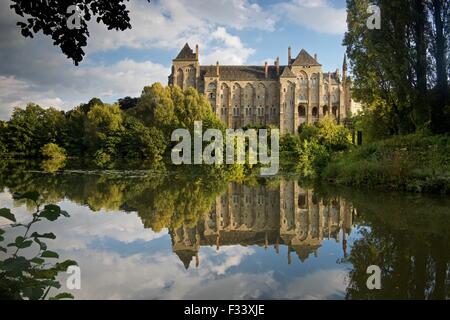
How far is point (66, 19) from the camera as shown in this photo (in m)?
4.60

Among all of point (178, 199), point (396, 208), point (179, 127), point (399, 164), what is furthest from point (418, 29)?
point (179, 127)

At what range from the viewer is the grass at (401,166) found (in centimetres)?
1241

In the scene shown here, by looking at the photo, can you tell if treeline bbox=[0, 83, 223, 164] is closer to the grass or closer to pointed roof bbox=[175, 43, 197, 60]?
the grass

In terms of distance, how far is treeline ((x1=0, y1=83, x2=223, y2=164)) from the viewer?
42.7 metres

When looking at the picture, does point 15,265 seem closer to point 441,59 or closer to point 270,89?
point 441,59

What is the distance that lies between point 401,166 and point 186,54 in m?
71.1

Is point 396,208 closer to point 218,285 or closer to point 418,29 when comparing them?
point 218,285

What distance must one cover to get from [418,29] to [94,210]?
15832mm

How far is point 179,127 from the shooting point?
43.7 metres

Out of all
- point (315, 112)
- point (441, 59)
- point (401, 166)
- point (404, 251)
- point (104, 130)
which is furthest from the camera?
point (315, 112)

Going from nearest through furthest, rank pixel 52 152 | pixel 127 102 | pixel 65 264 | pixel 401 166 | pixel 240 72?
pixel 65 264
pixel 401 166
pixel 52 152
pixel 240 72
pixel 127 102

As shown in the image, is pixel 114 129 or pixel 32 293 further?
pixel 114 129

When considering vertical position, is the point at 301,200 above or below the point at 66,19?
below

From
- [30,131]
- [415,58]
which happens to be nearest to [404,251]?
[415,58]
